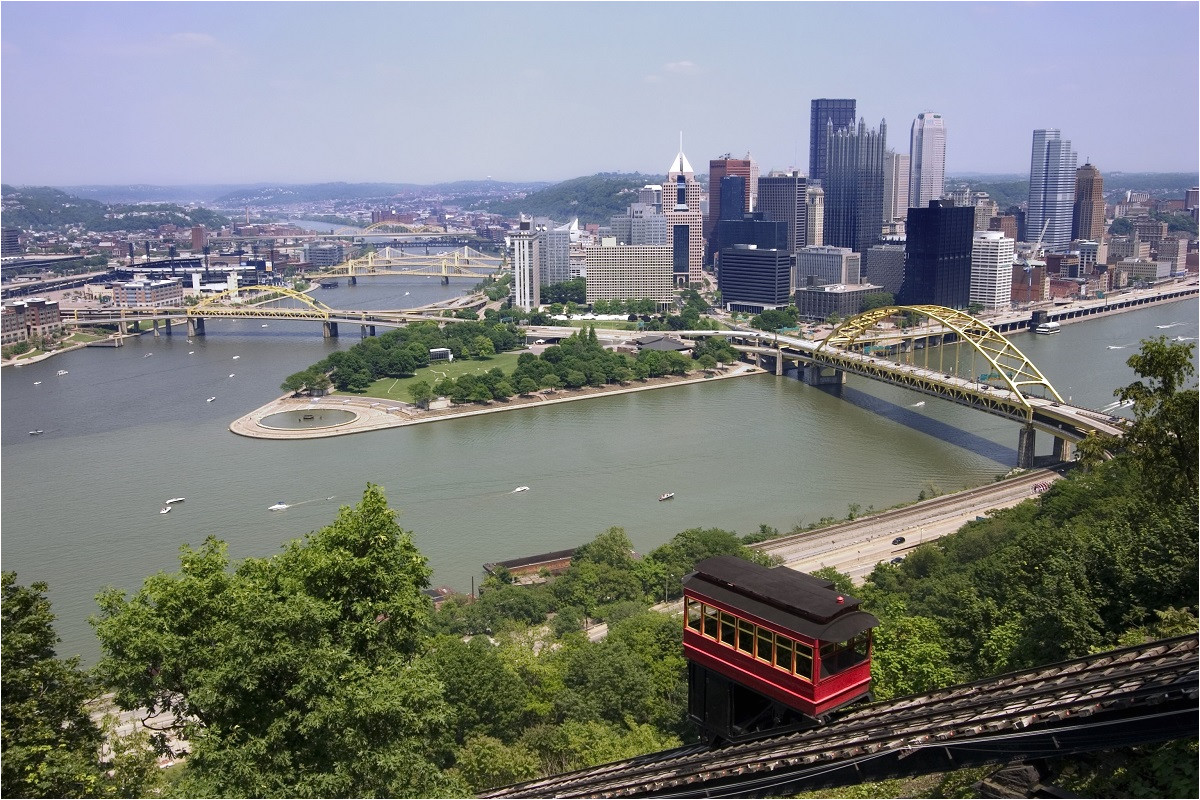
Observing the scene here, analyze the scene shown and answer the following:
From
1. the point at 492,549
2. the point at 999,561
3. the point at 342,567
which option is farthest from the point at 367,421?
the point at 342,567

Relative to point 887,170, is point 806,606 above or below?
below

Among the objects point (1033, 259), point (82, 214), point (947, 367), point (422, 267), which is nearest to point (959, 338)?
point (947, 367)

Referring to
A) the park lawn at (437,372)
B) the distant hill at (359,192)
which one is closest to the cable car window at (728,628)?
the park lawn at (437,372)

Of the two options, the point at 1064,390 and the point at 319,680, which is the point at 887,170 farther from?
the point at 319,680

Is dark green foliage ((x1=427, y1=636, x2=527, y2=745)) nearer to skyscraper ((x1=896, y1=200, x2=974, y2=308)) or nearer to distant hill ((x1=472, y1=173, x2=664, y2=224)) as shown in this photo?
skyscraper ((x1=896, y1=200, x2=974, y2=308))

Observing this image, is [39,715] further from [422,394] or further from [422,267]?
[422,267]

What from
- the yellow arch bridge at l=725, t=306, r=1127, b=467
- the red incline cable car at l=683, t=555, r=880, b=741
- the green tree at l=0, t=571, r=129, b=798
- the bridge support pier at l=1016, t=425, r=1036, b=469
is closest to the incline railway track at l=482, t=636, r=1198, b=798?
the red incline cable car at l=683, t=555, r=880, b=741
